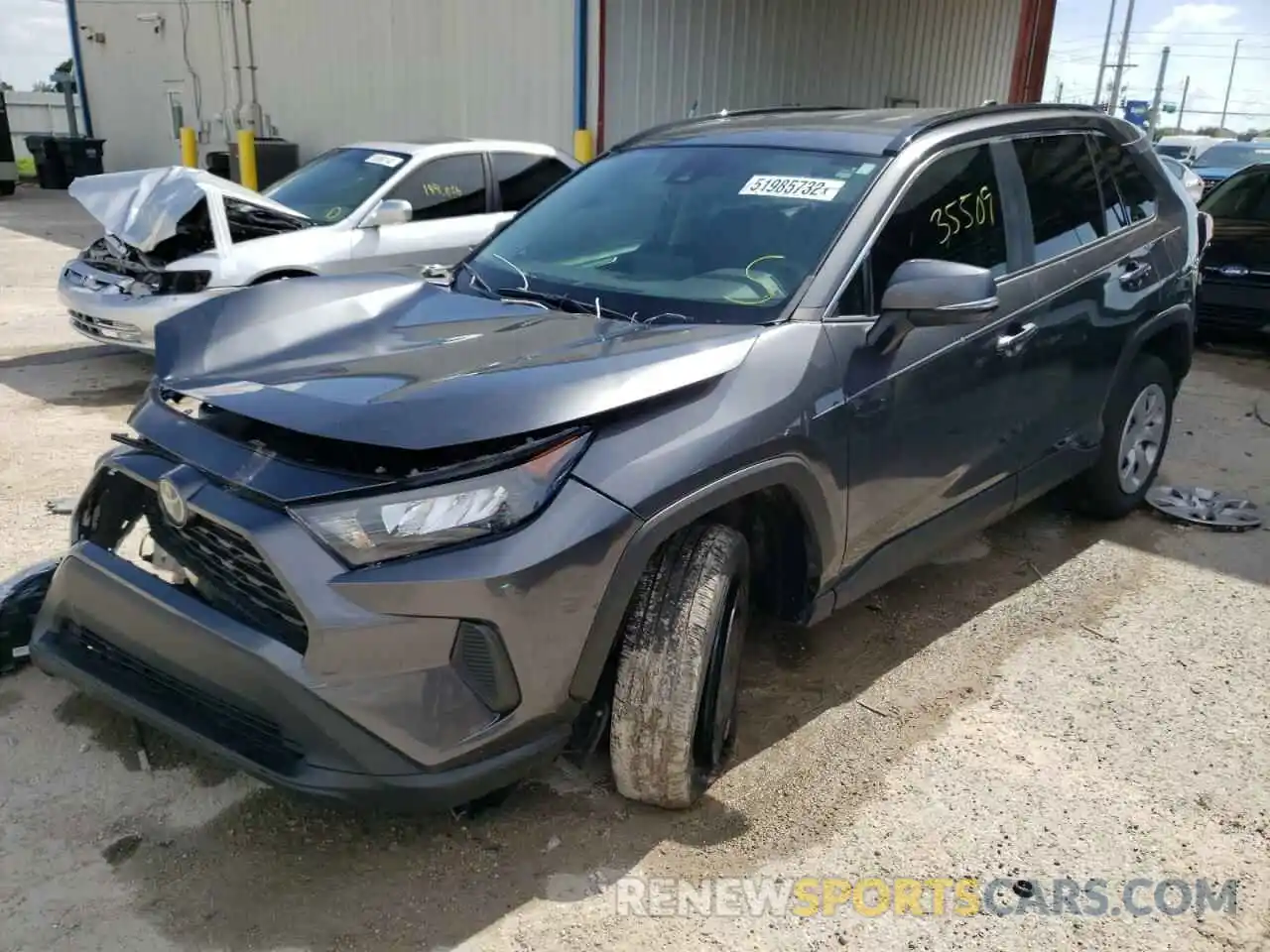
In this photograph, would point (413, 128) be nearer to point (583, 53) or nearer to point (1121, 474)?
point (583, 53)

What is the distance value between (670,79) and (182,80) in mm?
12398

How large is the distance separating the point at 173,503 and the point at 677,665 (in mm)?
1268

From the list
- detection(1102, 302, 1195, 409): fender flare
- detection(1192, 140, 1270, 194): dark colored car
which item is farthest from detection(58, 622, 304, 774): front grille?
detection(1192, 140, 1270, 194): dark colored car

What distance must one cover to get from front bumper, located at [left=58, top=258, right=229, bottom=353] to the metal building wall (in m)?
6.51

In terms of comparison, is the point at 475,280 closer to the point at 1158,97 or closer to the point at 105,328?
the point at 105,328

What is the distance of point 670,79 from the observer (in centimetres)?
1245

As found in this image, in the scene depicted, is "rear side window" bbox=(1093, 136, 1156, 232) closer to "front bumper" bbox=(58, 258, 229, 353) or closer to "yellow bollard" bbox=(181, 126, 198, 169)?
"front bumper" bbox=(58, 258, 229, 353)

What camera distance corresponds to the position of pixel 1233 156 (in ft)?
55.4

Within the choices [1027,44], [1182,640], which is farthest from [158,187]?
[1027,44]

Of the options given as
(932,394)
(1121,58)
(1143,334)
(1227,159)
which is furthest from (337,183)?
(1121,58)

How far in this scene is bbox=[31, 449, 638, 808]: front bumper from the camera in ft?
7.13

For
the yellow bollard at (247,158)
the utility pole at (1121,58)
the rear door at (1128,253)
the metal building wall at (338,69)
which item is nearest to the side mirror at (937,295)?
the rear door at (1128,253)

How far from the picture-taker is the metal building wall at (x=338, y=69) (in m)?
12.6

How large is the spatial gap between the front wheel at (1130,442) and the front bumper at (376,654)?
10.1 ft
